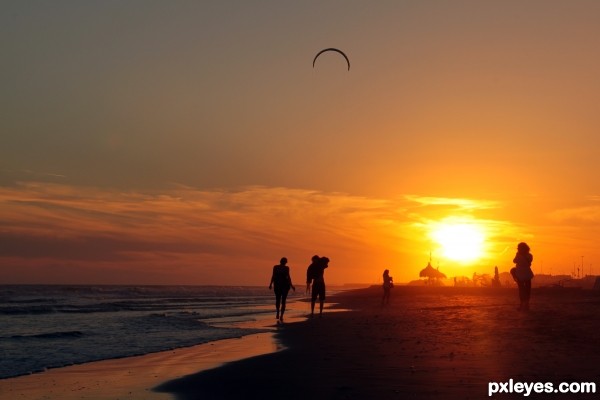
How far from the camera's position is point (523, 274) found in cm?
2133

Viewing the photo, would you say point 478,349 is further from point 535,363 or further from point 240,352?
point 240,352

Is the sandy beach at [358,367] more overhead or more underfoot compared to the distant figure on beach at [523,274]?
more underfoot

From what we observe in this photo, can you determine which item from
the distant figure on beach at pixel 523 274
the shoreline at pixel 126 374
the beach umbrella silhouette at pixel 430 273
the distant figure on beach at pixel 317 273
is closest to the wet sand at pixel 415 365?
the shoreline at pixel 126 374

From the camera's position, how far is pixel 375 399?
7.97 m

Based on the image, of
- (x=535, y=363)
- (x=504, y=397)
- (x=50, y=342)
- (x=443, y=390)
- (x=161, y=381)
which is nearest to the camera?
(x=504, y=397)

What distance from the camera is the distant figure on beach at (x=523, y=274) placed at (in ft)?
69.9

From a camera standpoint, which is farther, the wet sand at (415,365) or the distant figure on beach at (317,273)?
the distant figure on beach at (317,273)

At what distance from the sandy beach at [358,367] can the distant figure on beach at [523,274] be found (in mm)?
4220

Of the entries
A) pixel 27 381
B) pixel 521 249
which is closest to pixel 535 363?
pixel 27 381

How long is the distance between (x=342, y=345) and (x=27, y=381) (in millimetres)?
6436

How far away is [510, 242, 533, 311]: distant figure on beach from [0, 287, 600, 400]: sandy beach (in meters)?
4.22

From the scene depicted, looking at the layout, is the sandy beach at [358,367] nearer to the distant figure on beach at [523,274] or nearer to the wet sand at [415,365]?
the wet sand at [415,365]

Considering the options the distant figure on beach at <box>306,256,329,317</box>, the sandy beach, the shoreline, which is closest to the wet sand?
the sandy beach

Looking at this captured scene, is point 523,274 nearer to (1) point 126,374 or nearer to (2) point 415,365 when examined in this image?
(2) point 415,365
